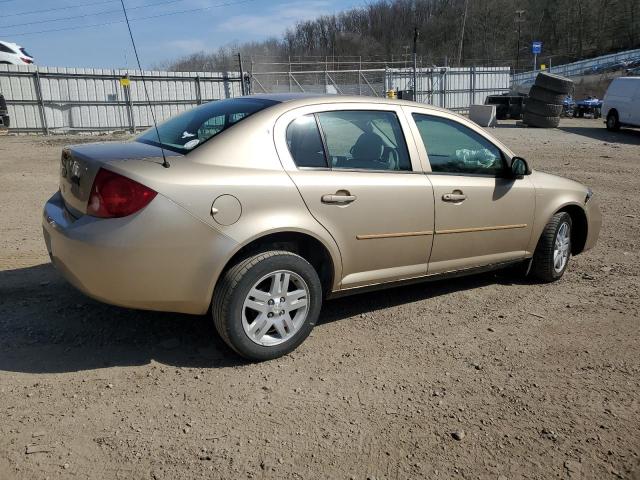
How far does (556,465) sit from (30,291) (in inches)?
153

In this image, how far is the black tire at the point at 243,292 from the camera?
329 cm

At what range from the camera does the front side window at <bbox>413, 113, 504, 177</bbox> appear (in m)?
4.29

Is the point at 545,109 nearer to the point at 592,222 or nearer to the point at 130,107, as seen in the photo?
the point at 130,107

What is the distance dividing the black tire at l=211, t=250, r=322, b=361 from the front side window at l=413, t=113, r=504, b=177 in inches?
56.8

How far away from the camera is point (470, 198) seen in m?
4.32

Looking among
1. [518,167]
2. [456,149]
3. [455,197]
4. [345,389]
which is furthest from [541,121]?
[345,389]

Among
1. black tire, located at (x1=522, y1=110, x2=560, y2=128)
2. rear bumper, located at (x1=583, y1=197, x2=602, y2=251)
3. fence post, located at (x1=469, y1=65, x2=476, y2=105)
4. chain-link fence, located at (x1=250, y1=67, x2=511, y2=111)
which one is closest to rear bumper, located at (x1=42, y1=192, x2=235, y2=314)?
rear bumper, located at (x1=583, y1=197, x2=602, y2=251)

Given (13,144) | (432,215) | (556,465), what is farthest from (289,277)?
(13,144)

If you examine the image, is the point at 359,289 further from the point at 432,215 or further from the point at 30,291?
the point at 30,291

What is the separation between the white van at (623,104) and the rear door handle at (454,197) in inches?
736

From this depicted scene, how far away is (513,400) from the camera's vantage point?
317 cm

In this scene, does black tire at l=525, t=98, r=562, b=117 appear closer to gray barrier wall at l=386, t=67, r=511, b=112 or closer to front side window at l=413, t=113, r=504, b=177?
gray barrier wall at l=386, t=67, r=511, b=112

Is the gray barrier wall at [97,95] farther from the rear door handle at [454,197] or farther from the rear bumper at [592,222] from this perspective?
the rear door handle at [454,197]

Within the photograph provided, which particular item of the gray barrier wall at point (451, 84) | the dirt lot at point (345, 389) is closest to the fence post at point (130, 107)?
the gray barrier wall at point (451, 84)
